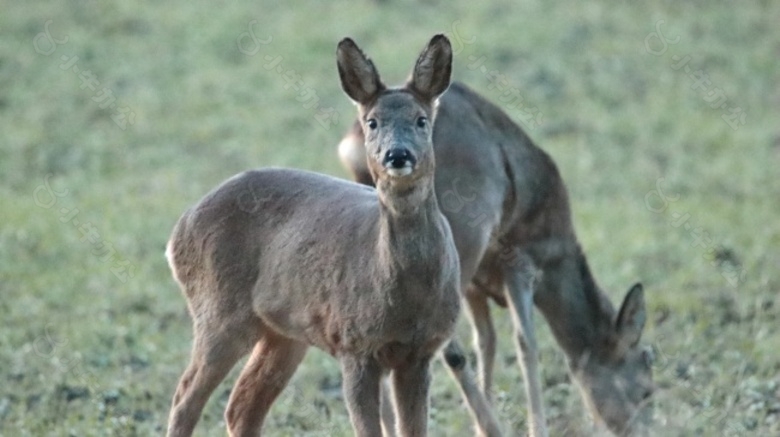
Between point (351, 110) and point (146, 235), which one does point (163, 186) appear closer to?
point (146, 235)


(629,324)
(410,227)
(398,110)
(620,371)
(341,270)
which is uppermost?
(398,110)

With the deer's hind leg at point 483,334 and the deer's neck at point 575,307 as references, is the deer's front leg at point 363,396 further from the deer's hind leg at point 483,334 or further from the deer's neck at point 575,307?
the deer's neck at point 575,307

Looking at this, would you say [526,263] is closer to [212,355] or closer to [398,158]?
[212,355]

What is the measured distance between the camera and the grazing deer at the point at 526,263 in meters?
9.59

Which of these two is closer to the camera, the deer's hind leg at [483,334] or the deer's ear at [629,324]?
the deer's ear at [629,324]

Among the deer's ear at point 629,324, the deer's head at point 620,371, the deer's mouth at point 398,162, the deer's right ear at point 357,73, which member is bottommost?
the deer's head at point 620,371

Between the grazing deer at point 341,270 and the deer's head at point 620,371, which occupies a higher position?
the grazing deer at point 341,270

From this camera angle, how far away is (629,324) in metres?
10.1

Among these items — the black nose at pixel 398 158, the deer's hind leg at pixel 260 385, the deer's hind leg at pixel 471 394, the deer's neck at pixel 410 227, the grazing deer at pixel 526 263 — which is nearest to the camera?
the black nose at pixel 398 158

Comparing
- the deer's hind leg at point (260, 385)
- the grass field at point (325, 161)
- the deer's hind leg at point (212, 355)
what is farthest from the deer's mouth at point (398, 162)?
the grass field at point (325, 161)

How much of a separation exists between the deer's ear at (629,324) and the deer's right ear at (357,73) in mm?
2992

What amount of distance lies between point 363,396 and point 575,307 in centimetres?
315

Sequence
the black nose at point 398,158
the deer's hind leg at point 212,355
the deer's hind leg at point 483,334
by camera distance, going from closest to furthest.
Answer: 1. the black nose at point 398,158
2. the deer's hind leg at point 212,355
3. the deer's hind leg at point 483,334

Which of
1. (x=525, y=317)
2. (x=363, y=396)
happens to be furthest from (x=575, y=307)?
A: (x=363, y=396)
